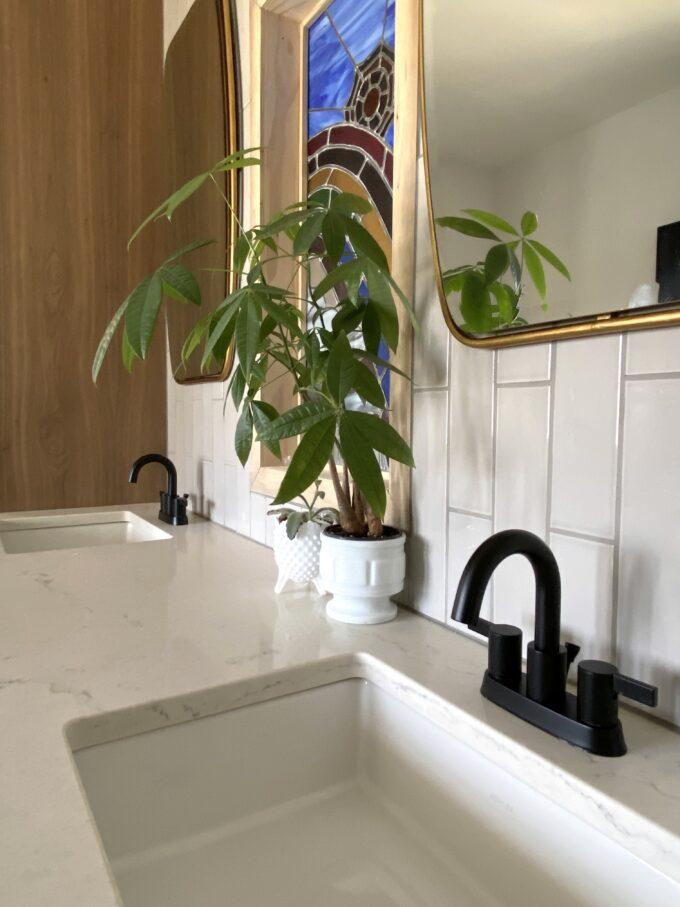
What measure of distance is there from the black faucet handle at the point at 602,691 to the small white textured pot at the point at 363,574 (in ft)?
1.03

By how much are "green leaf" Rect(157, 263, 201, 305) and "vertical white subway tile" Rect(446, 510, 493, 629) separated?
0.42 meters

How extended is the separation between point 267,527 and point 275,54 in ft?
3.15

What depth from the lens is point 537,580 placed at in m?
0.60

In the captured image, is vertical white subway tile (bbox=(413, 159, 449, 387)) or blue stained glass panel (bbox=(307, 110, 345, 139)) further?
blue stained glass panel (bbox=(307, 110, 345, 139))

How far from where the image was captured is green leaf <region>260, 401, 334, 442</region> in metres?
0.69

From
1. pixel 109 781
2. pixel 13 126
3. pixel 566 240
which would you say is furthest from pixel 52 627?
pixel 13 126

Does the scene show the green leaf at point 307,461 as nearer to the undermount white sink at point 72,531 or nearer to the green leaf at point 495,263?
the green leaf at point 495,263

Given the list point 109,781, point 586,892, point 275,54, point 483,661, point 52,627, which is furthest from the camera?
point 275,54

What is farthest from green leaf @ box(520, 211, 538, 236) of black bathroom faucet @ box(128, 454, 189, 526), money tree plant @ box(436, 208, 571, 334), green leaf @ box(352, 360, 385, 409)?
black bathroom faucet @ box(128, 454, 189, 526)

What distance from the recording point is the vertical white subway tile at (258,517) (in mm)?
1385

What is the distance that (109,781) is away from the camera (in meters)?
0.65

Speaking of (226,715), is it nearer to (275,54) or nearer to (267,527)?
(267,527)

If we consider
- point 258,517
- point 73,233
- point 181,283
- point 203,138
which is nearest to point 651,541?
point 181,283

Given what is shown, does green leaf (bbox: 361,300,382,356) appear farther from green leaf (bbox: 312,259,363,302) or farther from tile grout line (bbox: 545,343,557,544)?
tile grout line (bbox: 545,343,557,544)
